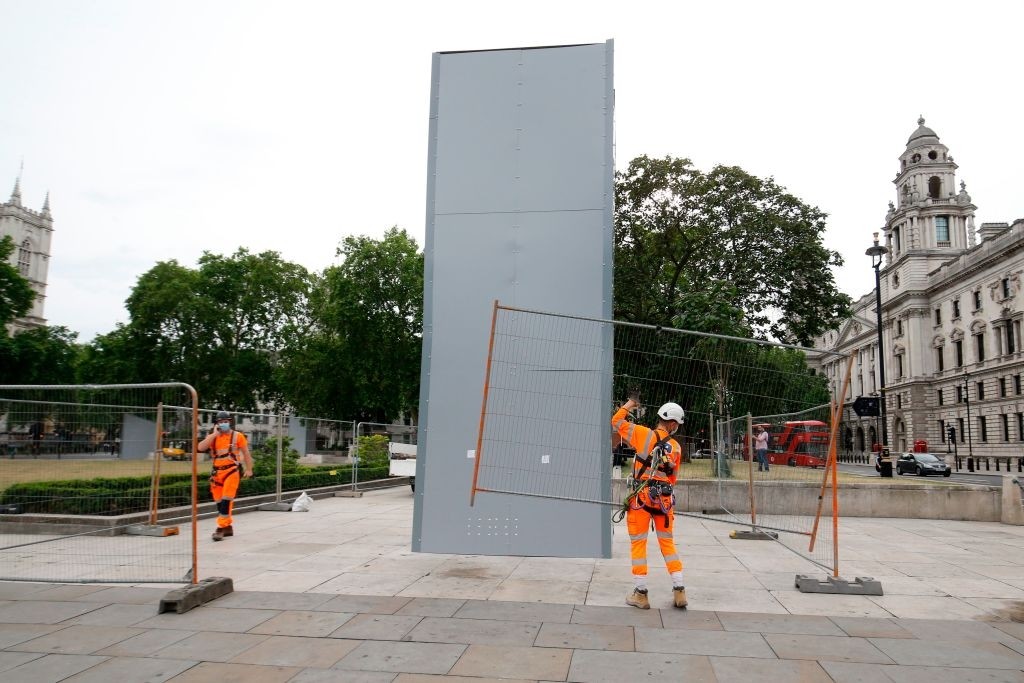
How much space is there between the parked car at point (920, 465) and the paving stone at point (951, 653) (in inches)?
1423

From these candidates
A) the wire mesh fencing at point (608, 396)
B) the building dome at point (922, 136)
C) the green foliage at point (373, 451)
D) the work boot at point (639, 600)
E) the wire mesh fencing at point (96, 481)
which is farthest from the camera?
the building dome at point (922, 136)

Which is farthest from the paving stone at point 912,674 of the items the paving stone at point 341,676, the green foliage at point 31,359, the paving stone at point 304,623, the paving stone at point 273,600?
the green foliage at point 31,359

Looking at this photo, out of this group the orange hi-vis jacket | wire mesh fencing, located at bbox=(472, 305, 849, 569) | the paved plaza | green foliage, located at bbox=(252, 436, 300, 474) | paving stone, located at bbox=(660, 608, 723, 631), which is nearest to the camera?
the paved plaza

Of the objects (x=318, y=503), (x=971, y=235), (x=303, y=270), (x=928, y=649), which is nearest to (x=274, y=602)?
(x=928, y=649)

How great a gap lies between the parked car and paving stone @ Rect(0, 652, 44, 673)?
4018 cm

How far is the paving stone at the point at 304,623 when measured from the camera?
5.54 metres

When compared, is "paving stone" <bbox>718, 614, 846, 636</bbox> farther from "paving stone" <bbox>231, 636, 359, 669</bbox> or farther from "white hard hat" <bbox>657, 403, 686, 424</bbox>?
"paving stone" <bbox>231, 636, 359, 669</bbox>

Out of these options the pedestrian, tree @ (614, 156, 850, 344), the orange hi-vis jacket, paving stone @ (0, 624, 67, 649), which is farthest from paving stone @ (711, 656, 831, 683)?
tree @ (614, 156, 850, 344)

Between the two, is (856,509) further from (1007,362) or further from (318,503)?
(1007,362)

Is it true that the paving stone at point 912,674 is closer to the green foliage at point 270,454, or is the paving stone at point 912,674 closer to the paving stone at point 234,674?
the paving stone at point 234,674

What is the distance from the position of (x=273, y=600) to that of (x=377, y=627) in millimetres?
1452

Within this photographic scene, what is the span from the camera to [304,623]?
19.0 feet

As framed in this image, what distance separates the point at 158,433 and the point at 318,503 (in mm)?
7304

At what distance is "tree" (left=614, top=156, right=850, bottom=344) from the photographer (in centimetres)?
2889
